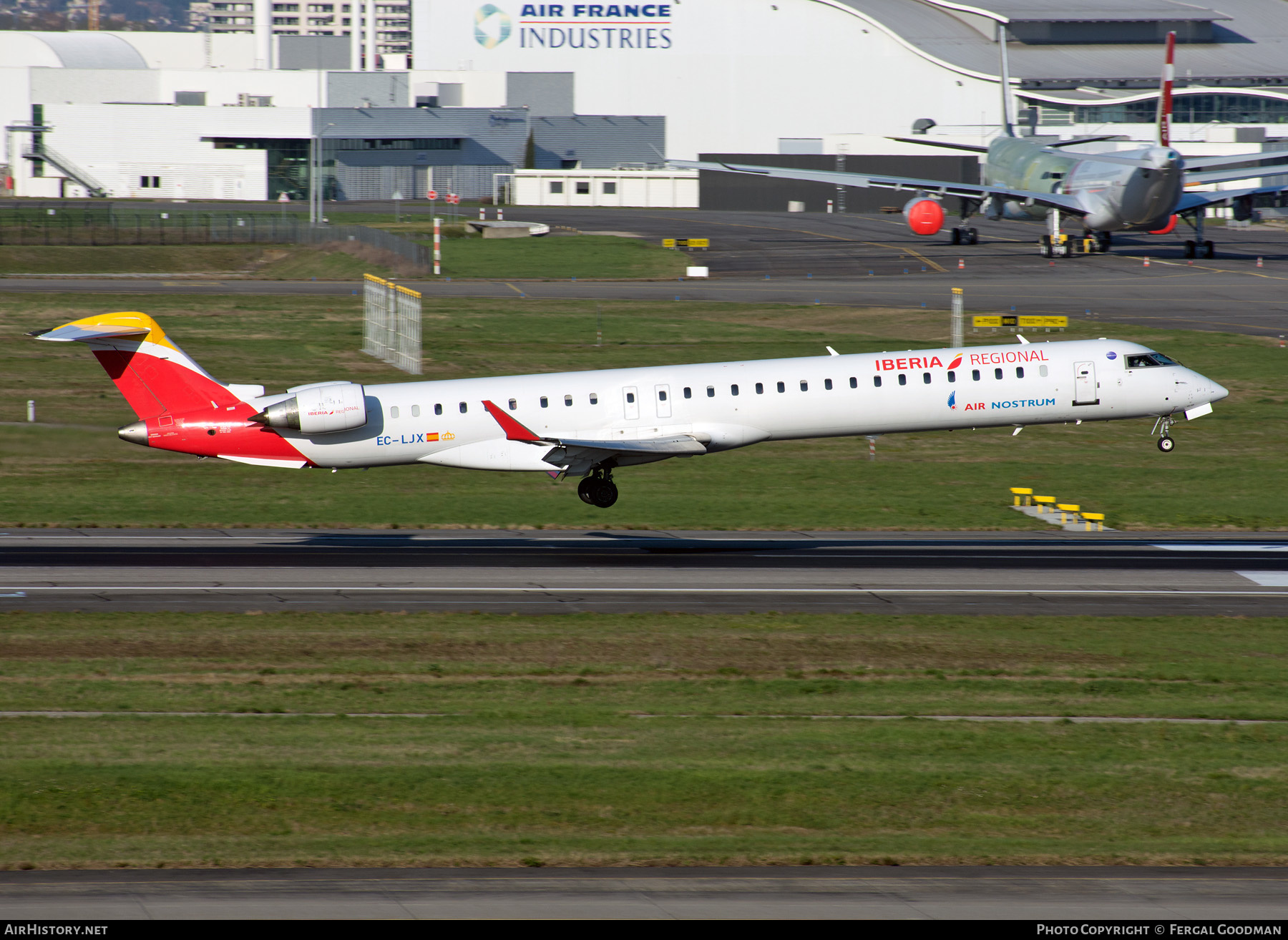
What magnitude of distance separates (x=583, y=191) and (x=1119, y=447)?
361 feet

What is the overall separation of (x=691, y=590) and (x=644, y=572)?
2.63 meters

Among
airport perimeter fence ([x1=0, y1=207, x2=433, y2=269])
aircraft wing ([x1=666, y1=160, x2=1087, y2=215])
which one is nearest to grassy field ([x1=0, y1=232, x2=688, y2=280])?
airport perimeter fence ([x1=0, y1=207, x2=433, y2=269])

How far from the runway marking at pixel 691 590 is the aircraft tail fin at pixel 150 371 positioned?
5329 mm

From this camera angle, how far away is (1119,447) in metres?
58.9

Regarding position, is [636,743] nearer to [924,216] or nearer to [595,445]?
[595,445]

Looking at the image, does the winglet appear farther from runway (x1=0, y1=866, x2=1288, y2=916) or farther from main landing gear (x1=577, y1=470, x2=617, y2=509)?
runway (x1=0, y1=866, x2=1288, y2=916)

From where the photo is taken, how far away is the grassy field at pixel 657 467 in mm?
48062

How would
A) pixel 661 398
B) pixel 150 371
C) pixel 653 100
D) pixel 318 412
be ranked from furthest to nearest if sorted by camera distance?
1. pixel 653 100
2. pixel 661 398
3. pixel 150 371
4. pixel 318 412

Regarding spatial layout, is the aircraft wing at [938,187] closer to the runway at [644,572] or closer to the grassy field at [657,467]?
the grassy field at [657,467]

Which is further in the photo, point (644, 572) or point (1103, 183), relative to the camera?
point (1103, 183)

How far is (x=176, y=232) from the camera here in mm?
121500

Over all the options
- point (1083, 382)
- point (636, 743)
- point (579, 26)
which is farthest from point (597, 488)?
point (579, 26)

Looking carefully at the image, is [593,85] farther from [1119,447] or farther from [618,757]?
[618,757]

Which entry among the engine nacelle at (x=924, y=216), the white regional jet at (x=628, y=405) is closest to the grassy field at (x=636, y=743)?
the white regional jet at (x=628, y=405)
